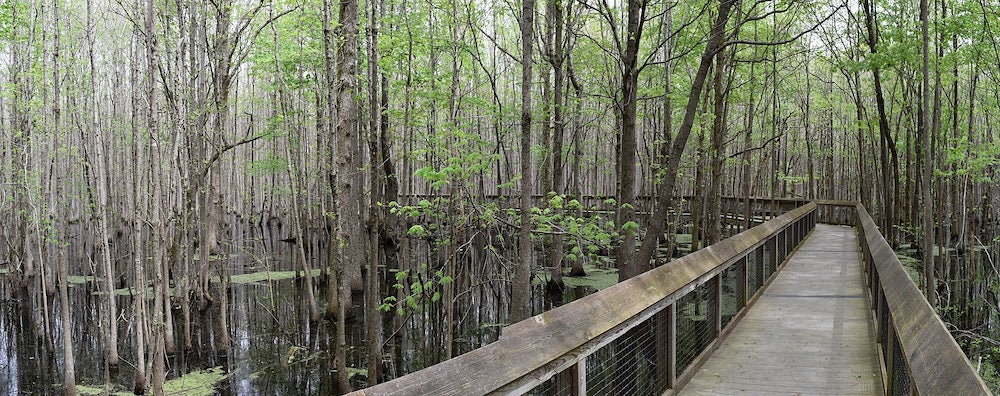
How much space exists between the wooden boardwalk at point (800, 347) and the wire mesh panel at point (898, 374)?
1.36 ft

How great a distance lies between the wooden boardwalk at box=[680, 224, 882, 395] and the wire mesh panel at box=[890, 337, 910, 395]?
0.41 m

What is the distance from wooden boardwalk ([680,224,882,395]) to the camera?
4.95 metres

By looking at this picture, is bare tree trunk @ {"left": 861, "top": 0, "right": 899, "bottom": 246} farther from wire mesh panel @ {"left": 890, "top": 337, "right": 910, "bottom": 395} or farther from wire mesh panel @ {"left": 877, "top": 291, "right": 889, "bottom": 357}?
wire mesh panel @ {"left": 890, "top": 337, "right": 910, "bottom": 395}

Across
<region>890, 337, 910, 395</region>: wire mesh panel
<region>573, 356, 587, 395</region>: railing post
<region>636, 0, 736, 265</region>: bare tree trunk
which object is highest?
<region>636, 0, 736, 265</region>: bare tree trunk

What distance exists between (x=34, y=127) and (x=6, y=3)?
3.38m

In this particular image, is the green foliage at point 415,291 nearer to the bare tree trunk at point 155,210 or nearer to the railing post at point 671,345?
the bare tree trunk at point 155,210

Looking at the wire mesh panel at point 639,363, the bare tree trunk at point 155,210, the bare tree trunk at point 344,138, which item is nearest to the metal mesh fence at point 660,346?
the wire mesh panel at point 639,363

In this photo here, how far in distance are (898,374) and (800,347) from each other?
187 cm

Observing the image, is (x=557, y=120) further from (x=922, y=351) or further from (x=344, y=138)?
(x=922, y=351)

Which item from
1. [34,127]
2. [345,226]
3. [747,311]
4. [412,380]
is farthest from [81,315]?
[412,380]

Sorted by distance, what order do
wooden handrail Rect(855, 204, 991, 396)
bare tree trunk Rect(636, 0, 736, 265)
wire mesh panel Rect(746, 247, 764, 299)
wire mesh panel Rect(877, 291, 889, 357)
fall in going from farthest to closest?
bare tree trunk Rect(636, 0, 736, 265) → wire mesh panel Rect(746, 247, 764, 299) → wire mesh panel Rect(877, 291, 889, 357) → wooden handrail Rect(855, 204, 991, 396)

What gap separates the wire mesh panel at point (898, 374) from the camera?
3.98 metres

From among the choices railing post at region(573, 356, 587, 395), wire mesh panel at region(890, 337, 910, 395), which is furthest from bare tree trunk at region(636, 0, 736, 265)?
railing post at region(573, 356, 587, 395)

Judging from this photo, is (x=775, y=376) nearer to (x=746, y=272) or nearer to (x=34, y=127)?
(x=746, y=272)
